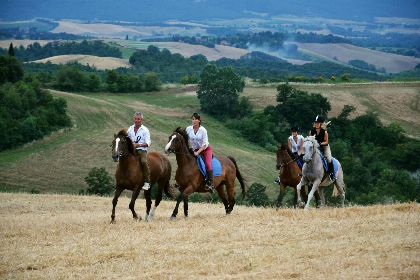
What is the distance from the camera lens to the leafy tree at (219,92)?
105500 millimetres

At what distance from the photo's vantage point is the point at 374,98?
11312 cm

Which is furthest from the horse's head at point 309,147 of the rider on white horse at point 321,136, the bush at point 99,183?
the bush at point 99,183

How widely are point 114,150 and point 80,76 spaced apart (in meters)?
92.8

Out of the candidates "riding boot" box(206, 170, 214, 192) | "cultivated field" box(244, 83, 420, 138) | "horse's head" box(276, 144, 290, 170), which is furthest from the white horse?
"cultivated field" box(244, 83, 420, 138)

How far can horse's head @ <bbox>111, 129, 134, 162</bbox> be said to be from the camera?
771 inches

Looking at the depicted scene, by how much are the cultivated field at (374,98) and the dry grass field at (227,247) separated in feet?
267

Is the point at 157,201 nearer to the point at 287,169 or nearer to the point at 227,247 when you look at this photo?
the point at 287,169

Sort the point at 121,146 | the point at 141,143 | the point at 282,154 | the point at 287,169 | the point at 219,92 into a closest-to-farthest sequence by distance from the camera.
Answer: the point at 121,146
the point at 141,143
the point at 282,154
the point at 287,169
the point at 219,92

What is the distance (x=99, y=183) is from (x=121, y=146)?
3634 centimetres

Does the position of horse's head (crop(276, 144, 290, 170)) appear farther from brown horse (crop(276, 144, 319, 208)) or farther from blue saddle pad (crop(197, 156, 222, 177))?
blue saddle pad (crop(197, 156, 222, 177))

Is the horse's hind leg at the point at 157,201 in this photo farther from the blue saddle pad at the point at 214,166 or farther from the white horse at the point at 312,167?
Result: the white horse at the point at 312,167

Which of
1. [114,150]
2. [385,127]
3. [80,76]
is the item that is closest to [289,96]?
[385,127]

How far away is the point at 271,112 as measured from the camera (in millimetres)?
102312

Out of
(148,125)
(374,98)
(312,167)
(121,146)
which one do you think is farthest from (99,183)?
(374,98)
